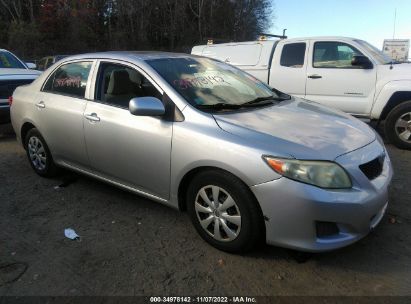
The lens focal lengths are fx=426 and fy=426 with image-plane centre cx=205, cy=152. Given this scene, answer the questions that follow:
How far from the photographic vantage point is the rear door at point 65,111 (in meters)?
4.57

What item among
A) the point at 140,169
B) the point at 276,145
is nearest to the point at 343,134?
the point at 276,145

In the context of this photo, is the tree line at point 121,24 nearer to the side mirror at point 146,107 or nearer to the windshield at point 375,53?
the windshield at point 375,53

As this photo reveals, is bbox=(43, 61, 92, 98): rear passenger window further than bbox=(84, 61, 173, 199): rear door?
Yes

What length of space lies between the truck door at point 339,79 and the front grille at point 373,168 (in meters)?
3.93

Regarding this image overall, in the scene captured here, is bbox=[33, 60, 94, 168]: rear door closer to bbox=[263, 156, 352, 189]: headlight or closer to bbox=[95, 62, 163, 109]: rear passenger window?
bbox=[95, 62, 163, 109]: rear passenger window

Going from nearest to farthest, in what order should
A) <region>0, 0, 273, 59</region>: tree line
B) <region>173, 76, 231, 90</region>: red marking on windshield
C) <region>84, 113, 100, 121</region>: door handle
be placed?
1. <region>173, 76, 231, 90</region>: red marking on windshield
2. <region>84, 113, 100, 121</region>: door handle
3. <region>0, 0, 273, 59</region>: tree line

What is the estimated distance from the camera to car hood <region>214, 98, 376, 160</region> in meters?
3.13

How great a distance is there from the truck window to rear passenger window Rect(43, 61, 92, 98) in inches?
179

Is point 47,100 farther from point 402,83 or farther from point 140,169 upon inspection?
point 402,83

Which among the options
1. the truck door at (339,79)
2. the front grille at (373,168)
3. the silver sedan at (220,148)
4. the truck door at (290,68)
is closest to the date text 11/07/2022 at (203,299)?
the silver sedan at (220,148)

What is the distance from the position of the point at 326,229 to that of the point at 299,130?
32.3 inches

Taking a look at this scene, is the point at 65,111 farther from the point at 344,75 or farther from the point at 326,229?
the point at 344,75

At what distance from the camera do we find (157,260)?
135 inches

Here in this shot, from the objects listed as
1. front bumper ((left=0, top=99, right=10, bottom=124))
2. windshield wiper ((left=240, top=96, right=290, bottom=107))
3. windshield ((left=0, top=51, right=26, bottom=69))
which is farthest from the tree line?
windshield wiper ((left=240, top=96, right=290, bottom=107))
